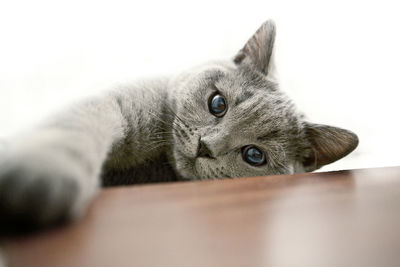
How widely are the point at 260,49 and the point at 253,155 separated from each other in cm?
35

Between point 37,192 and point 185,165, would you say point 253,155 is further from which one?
point 37,192

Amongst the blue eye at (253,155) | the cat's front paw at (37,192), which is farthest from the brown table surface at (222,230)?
the blue eye at (253,155)

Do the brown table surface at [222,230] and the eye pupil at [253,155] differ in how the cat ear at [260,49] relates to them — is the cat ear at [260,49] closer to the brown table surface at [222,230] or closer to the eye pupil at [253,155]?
the eye pupil at [253,155]

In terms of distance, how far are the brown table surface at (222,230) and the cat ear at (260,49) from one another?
57cm

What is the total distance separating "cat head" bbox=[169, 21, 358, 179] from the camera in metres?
1.00

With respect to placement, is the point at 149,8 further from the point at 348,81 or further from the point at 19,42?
the point at 348,81

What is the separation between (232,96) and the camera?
3.52ft

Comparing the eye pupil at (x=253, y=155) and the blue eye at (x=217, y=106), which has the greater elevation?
the blue eye at (x=217, y=106)

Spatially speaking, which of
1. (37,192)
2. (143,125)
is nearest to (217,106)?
(143,125)

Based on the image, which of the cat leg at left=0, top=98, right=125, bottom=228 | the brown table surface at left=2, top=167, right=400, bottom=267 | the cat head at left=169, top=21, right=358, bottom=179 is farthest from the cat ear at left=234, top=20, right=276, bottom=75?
the cat leg at left=0, top=98, right=125, bottom=228

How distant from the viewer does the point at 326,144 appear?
1113 millimetres

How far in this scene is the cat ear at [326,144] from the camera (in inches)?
41.4

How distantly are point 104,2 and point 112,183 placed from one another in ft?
1.50

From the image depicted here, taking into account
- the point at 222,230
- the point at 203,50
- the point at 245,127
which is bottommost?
the point at 222,230
